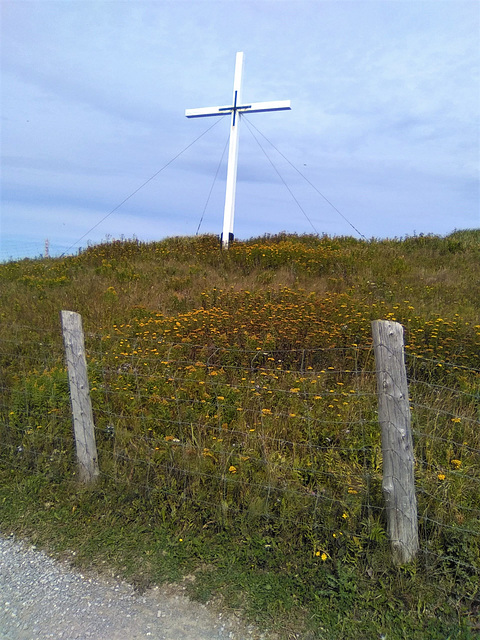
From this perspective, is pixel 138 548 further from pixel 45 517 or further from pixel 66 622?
pixel 45 517

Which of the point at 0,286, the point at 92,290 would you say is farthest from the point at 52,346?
the point at 0,286

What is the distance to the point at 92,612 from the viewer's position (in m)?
2.36

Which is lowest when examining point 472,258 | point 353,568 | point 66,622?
point 66,622

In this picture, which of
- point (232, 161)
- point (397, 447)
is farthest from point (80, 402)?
point (232, 161)

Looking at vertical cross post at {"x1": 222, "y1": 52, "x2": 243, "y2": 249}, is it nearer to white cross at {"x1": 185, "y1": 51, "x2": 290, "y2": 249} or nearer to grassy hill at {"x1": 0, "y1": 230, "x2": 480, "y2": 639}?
white cross at {"x1": 185, "y1": 51, "x2": 290, "y2": 249}

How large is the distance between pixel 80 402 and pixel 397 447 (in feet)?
8.27

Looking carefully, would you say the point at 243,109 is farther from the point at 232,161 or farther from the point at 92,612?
the point at 92,612

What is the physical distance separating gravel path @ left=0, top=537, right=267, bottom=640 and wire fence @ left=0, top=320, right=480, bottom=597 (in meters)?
0.59

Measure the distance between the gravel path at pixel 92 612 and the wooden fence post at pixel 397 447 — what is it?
1.03 m

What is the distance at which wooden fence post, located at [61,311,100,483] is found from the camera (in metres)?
3.38

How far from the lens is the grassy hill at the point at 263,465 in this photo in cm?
242

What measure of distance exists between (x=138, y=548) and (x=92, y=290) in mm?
6255

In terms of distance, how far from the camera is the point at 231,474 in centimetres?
311

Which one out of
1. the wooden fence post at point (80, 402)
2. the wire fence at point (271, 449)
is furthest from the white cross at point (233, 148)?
the wooden fence post at point (80, 402)
